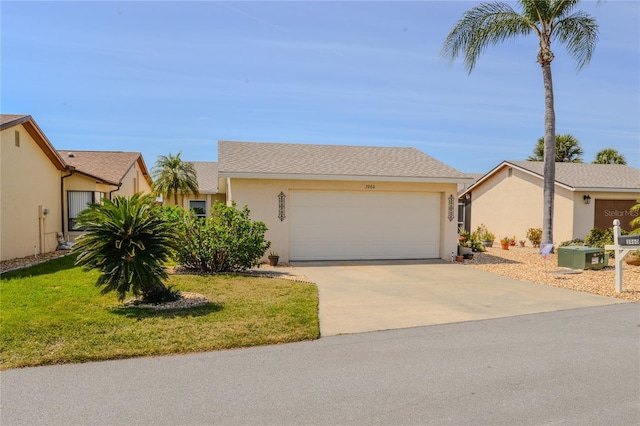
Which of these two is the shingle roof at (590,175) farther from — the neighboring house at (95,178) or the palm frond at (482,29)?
the neighboring house at (95,178)

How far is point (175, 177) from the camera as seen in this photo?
29.8 m

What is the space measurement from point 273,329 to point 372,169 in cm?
955

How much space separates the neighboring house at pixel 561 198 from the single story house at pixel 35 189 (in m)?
18.6

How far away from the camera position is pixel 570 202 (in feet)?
64.5

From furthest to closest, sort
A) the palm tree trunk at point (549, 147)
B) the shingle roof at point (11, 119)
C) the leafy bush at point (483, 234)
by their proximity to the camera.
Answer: the leafy bush at point (483, 234), the palm tree trunk at point (549, 147), the shingle roof at point (11, 119)

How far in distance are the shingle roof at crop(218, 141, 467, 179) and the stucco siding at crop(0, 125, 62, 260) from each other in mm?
6060

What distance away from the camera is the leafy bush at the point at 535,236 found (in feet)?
67.1

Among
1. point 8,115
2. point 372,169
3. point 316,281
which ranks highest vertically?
point 8,115

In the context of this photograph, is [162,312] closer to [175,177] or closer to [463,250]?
[463,250]

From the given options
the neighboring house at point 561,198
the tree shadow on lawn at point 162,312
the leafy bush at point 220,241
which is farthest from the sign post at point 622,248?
the neighboring house at point 561,198

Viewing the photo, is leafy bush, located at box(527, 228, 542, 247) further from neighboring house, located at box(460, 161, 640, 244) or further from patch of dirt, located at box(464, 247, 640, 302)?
patch of dirt, located at box(464, 247, 640, 302)

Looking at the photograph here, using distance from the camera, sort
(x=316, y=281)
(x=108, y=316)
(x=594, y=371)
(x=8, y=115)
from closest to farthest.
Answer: (x=594, y=371) → (x=108, y=316) → (x=316, y=281) → (x=8, y=115)

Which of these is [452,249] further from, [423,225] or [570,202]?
[570,202]

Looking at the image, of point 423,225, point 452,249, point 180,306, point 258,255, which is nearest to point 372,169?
point 423,225
